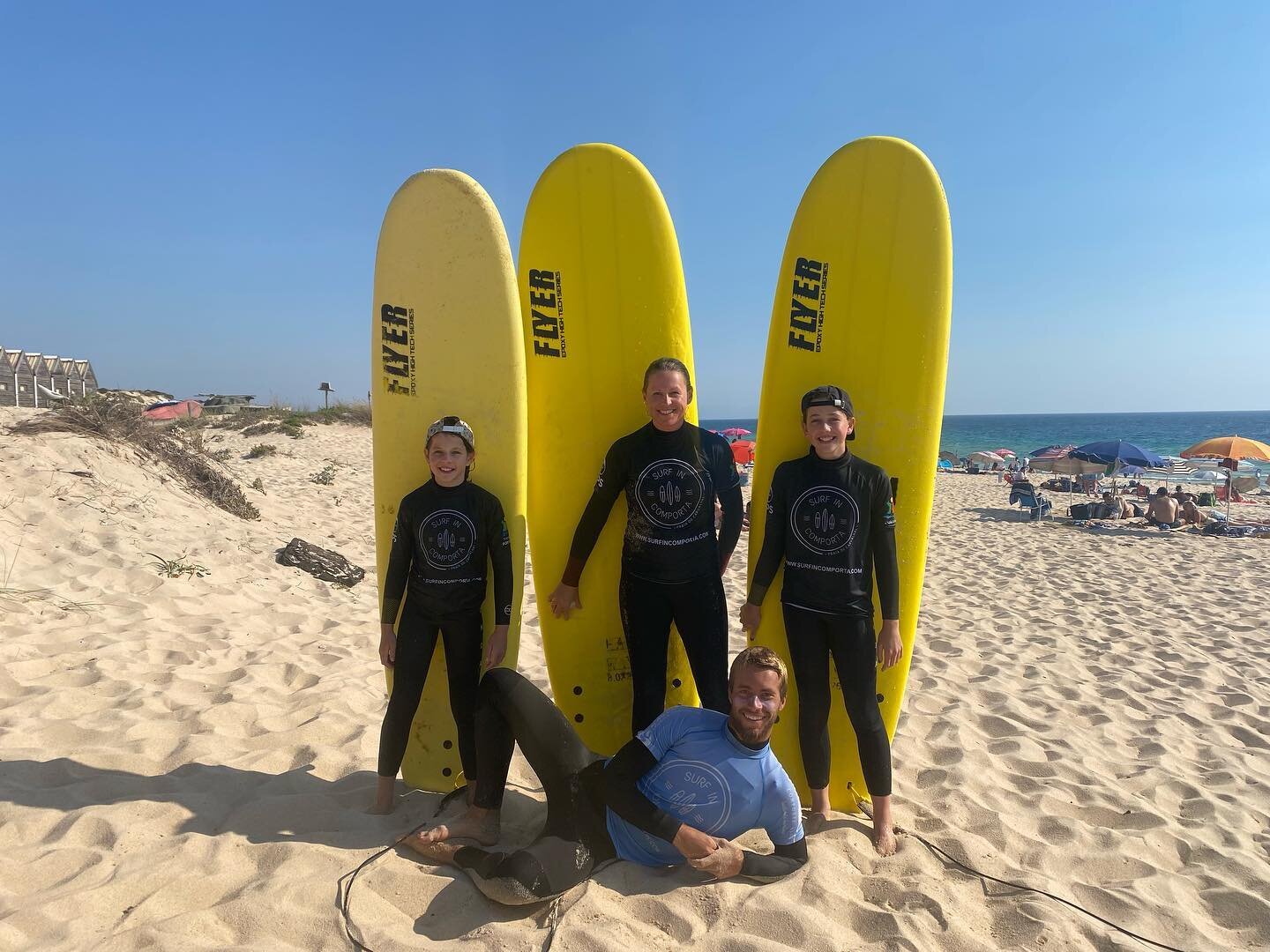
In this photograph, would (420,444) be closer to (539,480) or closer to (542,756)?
(539,480)

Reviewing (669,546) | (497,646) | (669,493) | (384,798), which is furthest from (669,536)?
(384,798)

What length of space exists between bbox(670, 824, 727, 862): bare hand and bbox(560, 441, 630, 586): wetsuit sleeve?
38.8 inches

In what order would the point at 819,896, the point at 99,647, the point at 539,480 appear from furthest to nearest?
1. the point at 99,647
2. the point at 539,480
3. the point at 819,896

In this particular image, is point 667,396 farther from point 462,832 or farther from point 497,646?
point 462,832

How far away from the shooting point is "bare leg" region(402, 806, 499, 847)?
6.88 ft

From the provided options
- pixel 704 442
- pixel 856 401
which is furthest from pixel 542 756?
pixel 856 401

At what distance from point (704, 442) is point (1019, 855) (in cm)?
166

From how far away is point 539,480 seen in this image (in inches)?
123

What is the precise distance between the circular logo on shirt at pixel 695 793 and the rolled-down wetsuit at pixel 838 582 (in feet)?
1.95

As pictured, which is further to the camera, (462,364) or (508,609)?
(462,364)

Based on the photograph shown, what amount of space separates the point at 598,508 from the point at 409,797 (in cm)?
121

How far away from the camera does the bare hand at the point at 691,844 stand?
190 centimetres

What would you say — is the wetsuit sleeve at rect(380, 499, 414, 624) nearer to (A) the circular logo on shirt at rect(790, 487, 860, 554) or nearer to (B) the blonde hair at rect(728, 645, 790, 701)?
(B) the blonde hair at rect(728, 645, 790, 701)

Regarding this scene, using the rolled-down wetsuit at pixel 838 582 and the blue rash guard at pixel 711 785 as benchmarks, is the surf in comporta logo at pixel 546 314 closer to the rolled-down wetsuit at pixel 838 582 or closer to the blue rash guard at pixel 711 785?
the rolled-down wetsuit at pixel 838 582
